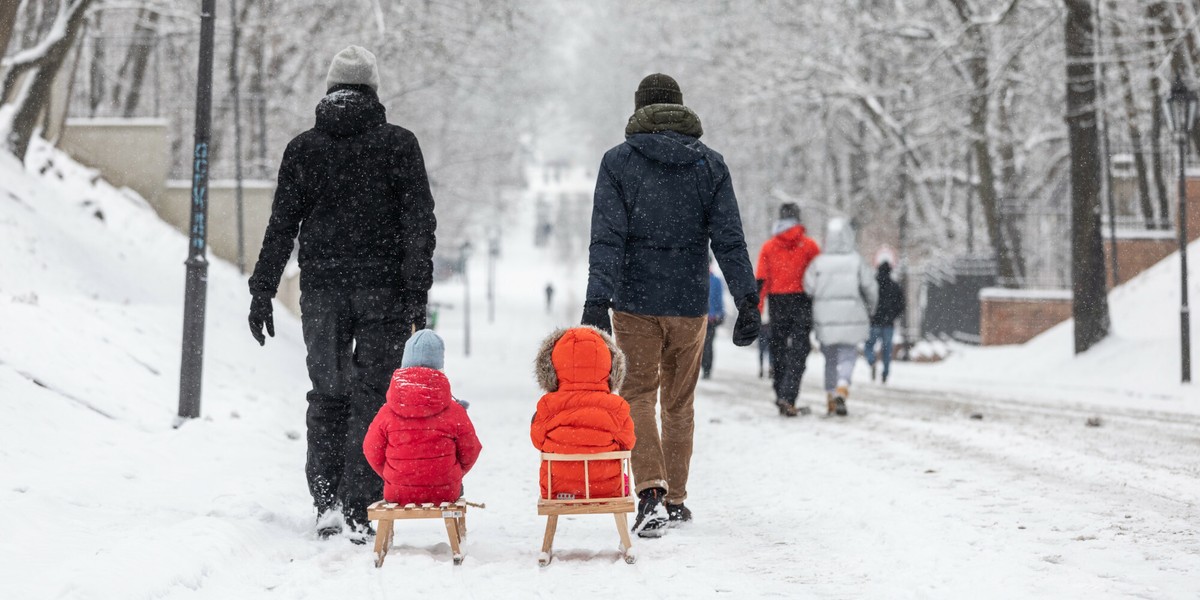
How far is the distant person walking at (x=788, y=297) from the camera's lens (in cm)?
1222

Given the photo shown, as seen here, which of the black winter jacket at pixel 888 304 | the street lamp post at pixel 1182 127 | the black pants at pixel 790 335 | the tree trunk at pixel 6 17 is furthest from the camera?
the black winter jacket at pixel 888 304

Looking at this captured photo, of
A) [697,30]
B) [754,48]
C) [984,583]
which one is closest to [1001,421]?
[984,583]

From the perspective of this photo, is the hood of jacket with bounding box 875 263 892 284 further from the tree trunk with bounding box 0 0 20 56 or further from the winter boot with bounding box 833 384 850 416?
the tree trunk with bounding box 0 0 20 56

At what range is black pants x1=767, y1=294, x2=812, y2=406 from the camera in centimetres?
1221

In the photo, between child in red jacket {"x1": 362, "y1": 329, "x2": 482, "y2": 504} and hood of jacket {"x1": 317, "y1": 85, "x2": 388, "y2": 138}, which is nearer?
child in red jacket {"x1": 362, "y1": 329, "x2": 482, "y2": 504}

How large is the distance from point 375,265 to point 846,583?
8.46ft

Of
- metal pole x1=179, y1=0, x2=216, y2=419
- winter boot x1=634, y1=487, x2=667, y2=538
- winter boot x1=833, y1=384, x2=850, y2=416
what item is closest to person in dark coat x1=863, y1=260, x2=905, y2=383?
winter boot x1=833, y1=384, x2=850, y2=416

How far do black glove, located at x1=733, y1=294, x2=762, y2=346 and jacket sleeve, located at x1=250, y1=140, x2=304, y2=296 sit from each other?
7.01 ft

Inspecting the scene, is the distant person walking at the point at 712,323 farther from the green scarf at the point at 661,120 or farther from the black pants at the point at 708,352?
the green scarf at the point at 661,120

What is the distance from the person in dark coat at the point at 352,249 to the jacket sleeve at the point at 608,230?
781 mm

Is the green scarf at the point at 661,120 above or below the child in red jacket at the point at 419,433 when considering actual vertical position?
above

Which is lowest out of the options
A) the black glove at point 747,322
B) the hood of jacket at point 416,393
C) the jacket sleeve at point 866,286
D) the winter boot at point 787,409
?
the winter boot at point 787,409

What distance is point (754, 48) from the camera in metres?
33.4

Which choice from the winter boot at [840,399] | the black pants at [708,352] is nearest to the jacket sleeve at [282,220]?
the winter boot at [840,399]
